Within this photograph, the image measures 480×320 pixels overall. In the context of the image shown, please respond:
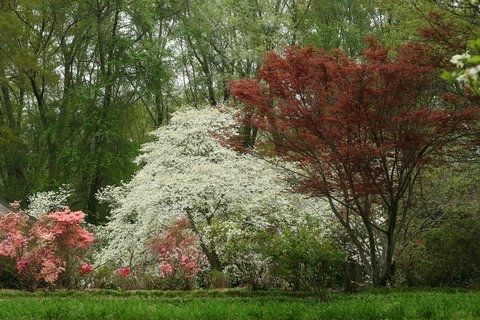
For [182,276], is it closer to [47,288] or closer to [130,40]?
[47,288]

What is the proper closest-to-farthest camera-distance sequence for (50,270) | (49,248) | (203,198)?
1. (50,270)
2. (49,248)
3. (203,198)

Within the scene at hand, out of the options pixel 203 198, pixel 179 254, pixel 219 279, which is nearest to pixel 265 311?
pixel 219 279

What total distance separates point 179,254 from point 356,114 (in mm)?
5696

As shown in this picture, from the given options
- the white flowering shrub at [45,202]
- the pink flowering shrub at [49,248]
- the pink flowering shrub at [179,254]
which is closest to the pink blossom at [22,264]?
the pink flowering shrub at [49,248]

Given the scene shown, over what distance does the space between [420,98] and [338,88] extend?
1438 mm

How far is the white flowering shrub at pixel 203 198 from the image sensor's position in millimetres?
12227

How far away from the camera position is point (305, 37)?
2527 cm

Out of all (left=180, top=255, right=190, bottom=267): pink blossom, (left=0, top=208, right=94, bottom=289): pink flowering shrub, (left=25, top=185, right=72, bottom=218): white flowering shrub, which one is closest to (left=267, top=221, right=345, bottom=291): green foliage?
(left=180, top=255, right=190, bottom=267): pink blossom

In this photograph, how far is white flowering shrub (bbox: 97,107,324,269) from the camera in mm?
12227

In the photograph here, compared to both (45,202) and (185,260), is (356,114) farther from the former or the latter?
(45,202)

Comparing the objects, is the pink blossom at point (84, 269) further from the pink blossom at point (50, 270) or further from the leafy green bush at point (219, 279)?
the leafy green bush at point (219, 279)

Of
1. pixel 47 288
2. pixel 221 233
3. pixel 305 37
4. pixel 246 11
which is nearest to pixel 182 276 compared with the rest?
pixel 221 233

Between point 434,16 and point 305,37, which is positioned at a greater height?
point 305,37

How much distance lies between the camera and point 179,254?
12.3m
